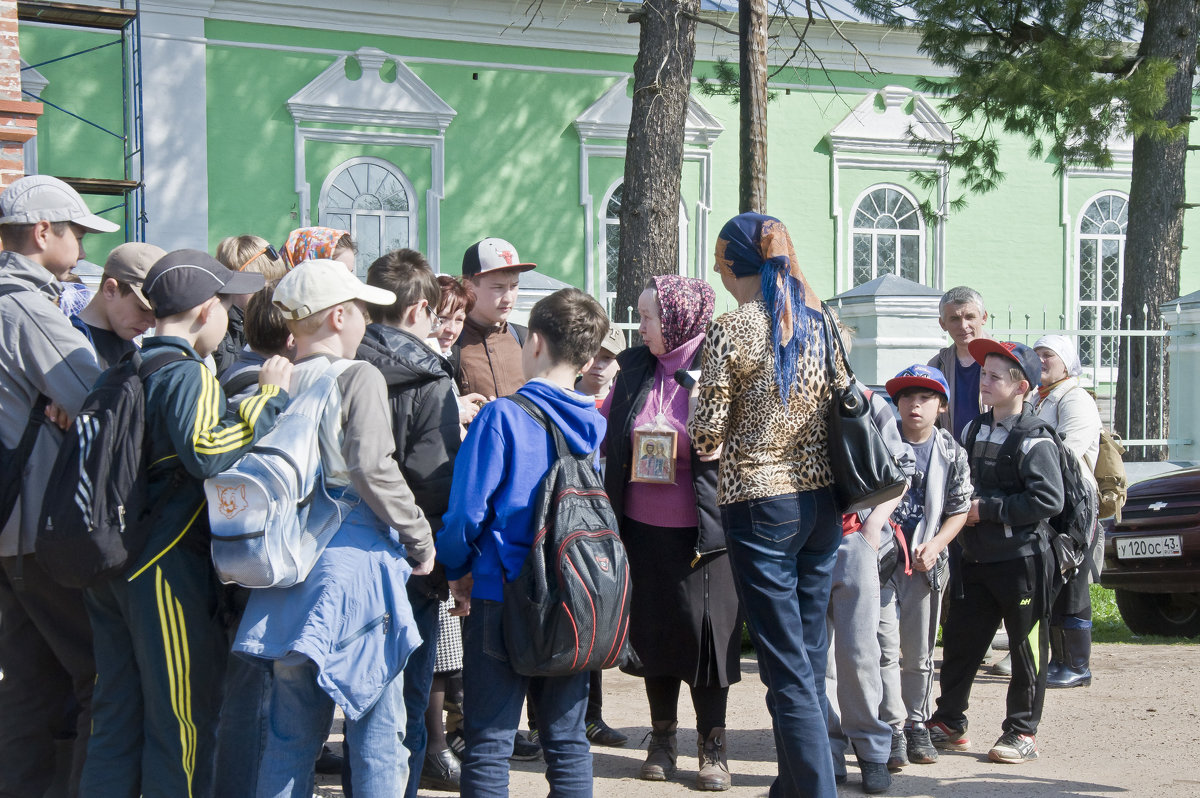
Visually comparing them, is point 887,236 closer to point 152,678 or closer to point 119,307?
point 119,307

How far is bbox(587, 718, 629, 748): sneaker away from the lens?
17.6 ft

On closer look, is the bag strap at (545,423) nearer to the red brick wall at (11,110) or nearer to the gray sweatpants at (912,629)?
the gray sweatpants at (912,629)

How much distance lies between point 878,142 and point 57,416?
1698 centimetres

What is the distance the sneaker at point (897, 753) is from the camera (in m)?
4.94

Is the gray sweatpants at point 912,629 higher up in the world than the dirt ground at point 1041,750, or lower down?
higher up

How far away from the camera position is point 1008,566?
16.7 feet

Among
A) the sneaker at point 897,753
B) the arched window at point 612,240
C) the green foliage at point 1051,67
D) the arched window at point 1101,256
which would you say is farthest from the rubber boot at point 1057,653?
the arched window at point 1101,256

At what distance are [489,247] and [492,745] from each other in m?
2.17

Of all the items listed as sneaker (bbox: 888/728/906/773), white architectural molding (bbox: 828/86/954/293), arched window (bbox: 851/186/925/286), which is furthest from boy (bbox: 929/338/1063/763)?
arched window (bbox: 851/186/925/286)

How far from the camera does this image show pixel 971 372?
661 cm

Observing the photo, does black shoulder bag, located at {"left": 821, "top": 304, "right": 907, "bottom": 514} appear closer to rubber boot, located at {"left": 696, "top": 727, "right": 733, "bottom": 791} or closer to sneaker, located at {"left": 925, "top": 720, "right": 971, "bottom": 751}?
rubber boot, located at {"left": 696, "top": 727, "right": 733, "bottom": 791}

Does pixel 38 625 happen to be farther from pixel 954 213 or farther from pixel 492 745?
pixel 954 213

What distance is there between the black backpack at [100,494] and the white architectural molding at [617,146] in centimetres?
1457

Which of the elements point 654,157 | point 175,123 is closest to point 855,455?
point 654,157
